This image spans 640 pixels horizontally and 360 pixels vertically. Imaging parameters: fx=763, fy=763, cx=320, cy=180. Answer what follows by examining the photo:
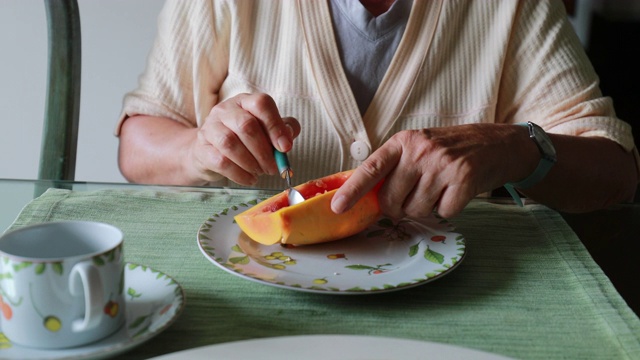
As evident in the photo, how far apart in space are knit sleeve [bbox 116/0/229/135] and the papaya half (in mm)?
484

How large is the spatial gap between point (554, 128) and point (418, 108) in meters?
0.22

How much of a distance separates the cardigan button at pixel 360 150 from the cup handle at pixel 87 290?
681 mm

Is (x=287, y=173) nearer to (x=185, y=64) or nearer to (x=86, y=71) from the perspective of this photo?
(x=185, y=64)

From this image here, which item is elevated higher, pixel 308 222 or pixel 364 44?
pixel 364 44

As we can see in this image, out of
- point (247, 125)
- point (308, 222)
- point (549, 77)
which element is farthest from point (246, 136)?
point (549, 77)

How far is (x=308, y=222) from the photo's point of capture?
778 millimetres

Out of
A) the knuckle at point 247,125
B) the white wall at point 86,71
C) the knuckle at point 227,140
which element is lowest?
the white wall at point 86,71

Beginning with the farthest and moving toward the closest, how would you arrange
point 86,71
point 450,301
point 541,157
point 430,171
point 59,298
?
point 86,71
point 541,157
point 430,171
point 450,301
point 59,298

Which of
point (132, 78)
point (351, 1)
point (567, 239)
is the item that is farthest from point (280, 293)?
point (132, 78)

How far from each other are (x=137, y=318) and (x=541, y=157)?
624 mm

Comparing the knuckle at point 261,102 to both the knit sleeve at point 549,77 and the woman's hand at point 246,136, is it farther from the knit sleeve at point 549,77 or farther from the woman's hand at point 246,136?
the knit sleeve at point 549,77

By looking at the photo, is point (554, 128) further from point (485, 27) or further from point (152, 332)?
point (152, 332)

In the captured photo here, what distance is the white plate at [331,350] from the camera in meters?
0.55

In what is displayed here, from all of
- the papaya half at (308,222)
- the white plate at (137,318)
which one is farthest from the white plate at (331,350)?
the papaya half at (308,222)
